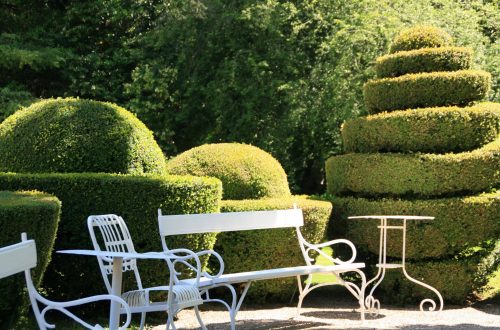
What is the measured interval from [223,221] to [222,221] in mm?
18

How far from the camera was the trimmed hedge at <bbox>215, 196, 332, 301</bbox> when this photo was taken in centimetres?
921

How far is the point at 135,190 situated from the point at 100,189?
0.34 meters

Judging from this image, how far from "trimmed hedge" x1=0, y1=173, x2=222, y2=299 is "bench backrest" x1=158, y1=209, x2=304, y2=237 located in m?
0.38

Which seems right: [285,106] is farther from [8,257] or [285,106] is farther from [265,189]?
[8,257]

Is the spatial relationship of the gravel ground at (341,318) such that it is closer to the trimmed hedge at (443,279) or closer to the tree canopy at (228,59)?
the trimmed hedge at (443,279)

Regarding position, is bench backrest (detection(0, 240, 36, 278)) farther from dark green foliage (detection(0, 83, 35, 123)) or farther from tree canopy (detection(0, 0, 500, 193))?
dark green foliage (detection(0, 83, 35, 123))

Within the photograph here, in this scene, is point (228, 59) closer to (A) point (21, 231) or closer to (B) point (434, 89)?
(B) point (434, 89)

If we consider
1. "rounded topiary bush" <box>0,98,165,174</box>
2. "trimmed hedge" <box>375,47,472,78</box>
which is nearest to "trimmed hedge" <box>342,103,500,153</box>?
"trimmed hedge" <box>375,47,472,78</box>

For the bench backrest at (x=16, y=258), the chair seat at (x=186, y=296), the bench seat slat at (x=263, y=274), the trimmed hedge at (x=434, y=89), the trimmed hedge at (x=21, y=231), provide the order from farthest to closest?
the trimmed hedge at (x=434, y=89), the bench seat slat at (x=263, y=274), the trimmed hedge at (x=21, y=231), the chair seat at (x=186, y=296), the bench backrest at (x=16, y=258)

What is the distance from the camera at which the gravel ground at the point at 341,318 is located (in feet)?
26.3

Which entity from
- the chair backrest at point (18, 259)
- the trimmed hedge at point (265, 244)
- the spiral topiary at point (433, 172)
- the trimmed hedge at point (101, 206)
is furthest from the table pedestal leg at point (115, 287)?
the spiral topiary at point (433, 172)

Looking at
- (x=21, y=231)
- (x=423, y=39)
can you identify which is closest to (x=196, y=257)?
(x=21, y=231)

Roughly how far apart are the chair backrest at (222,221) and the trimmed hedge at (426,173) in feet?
5.68

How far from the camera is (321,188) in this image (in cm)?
1780
